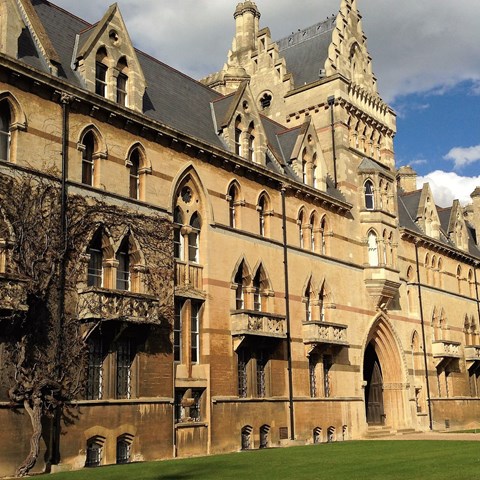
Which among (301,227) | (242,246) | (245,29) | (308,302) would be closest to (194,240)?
(242,246)

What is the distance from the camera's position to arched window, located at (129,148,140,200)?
25.1 metres

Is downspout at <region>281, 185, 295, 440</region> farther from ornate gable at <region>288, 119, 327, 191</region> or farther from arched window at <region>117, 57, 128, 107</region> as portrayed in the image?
arched window at <region>117, 57, 128, 107</region>

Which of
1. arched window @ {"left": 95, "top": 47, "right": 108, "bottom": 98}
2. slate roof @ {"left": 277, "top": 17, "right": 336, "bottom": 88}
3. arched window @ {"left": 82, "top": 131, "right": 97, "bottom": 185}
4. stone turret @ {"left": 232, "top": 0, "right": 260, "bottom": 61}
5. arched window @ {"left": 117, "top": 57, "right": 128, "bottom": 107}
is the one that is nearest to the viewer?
arched window @ {"left": 82, "top": 131, "right": 97, "bottom": 185}

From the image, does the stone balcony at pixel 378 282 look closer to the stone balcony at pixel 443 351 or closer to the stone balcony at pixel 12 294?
the stone balcony at pixel 443 351

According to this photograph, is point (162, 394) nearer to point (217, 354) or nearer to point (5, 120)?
point (217, 354)

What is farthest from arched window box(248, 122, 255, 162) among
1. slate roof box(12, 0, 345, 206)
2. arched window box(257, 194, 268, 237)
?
arched window box(257, 194, 268, 237)

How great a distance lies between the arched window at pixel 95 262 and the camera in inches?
900

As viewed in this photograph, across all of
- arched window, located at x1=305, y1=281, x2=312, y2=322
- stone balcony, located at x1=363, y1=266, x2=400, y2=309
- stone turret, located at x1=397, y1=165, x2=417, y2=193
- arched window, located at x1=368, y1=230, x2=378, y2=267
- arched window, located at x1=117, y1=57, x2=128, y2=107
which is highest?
stone turret, located at x1=397, y1=165, x2=417, y2=193

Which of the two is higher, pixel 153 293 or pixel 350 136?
pixel 350 136

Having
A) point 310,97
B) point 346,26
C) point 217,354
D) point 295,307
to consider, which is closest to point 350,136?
point 310,97

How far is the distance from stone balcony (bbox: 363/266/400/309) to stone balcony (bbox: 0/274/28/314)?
2197 cm

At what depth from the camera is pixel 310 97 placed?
132 feet

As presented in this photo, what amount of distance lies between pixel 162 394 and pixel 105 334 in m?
3.16

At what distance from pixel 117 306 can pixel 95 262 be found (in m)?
1.98
